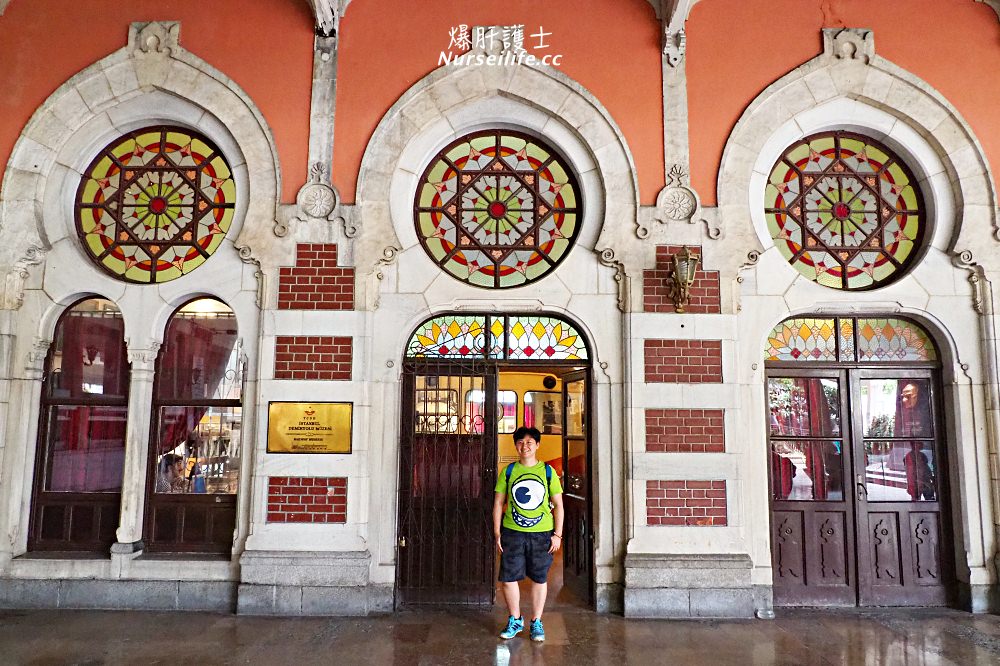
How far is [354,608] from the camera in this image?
5820mm

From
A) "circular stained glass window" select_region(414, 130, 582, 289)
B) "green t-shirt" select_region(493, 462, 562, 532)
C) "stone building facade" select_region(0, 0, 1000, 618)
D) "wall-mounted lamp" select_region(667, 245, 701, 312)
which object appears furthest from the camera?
"circular stained glass window" select_region(414, 130, 582, 289)

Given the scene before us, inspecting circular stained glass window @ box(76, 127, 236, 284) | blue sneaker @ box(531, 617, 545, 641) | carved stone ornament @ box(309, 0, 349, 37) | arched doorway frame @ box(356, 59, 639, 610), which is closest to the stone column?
circular stained glass window @ box(76, 127, 236, 284)

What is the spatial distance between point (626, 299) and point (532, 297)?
0.90 m

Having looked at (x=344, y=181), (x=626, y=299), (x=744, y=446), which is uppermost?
(x=344, y=181)

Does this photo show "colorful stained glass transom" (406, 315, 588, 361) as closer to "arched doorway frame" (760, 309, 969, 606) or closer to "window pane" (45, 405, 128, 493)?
"arched doorway frame" (760, 309, 969, 606)

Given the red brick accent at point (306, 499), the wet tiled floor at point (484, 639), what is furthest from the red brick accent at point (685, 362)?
the red brick accent at point (306, 499)

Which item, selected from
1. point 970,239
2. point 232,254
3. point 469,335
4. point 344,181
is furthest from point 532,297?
point 970,239

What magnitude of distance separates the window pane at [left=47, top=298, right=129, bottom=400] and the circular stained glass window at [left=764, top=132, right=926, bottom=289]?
671cm

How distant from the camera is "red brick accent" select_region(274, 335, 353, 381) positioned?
6133mm

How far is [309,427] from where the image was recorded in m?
6.06

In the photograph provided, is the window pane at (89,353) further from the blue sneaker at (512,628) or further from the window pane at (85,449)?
the blue sneaker at (512,628)

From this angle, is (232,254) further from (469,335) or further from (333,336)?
(469,335)

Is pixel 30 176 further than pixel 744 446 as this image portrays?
Yes

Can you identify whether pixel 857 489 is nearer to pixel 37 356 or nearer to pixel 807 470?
pixel 807 470
